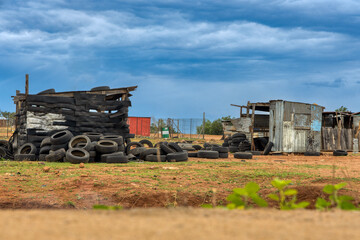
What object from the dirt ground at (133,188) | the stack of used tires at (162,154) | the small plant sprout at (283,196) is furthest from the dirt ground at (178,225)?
the stack of used tires at (162,154)

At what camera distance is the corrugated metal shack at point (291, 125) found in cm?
2094

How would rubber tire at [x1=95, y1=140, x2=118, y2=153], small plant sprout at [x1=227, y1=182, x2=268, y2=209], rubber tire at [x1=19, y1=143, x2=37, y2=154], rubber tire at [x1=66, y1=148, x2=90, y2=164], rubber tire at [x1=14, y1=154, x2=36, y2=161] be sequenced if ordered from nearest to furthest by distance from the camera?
small plant sprout at [x1=227, y1=182, x2=268, y2=209]
rubber tire at [x1=66, y1=148, x2=90, y2=164]
rubber tire at [x1=95, y1=140, x2=118, y2=153]
rubber tire at [x1=14, y1=154, x2=36, y2=161]
rubber tire at [x1=19, y1=143, x2=37, y2=154]

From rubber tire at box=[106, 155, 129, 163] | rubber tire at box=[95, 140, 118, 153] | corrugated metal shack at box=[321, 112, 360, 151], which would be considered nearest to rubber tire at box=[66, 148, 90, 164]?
rubber tire at box=[95, 140, 118, 153]

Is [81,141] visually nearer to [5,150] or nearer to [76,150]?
[76,150]

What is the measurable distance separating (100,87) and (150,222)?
52.1 feet

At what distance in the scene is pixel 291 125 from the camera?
2108cm

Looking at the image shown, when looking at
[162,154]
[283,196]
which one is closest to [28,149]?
[162,154]

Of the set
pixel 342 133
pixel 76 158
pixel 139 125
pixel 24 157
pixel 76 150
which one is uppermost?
pixel 139 125

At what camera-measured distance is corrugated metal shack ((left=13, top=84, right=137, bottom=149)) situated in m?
16.1

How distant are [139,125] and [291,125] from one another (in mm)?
28092

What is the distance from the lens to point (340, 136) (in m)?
23.5

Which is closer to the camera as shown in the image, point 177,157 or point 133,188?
point 133,188

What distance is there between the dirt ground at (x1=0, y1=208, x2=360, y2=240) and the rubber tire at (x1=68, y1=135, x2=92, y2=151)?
1103cm

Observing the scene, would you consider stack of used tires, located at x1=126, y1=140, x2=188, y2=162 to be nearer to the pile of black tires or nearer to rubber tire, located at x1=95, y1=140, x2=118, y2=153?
the pile of black tires
